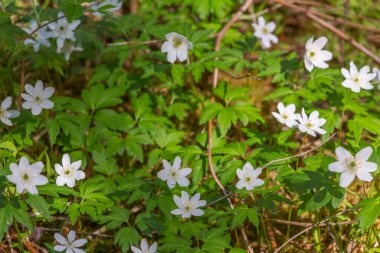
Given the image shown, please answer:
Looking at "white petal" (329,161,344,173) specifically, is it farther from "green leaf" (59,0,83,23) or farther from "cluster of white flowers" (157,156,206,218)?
"green leaf" (59,0,83,23)

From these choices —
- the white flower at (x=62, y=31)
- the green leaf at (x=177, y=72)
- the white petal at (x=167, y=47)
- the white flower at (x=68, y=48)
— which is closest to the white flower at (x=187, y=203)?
the green leaf at (x=177, y=72)

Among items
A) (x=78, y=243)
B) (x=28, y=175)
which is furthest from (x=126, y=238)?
(x=28, y=175)

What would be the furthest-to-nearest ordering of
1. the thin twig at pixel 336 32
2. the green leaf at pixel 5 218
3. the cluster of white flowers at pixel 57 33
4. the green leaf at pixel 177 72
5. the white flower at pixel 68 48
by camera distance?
the thin twig at pixel 336 32, the white flower at pixel 68 48, the cluster of white flowers at pixel 57 33, the green leaf at pixel 177 72, the green leaf at pixel 5 218

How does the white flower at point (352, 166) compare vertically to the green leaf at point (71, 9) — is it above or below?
below

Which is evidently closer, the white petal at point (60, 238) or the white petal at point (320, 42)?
the white petal at point (60, 238)

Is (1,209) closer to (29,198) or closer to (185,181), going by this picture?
(29,198)

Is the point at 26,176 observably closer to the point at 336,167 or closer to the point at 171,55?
the point at 171,55

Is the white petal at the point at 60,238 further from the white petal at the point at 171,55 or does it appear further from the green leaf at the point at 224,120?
the white petal at the point at 171,55

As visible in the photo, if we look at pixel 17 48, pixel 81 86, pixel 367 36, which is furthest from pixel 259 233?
pixel 367 36
